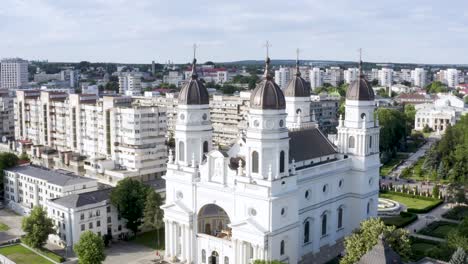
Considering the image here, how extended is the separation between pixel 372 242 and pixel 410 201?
32.4 meters

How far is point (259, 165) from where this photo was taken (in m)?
46.7

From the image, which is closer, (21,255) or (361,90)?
(21,255)

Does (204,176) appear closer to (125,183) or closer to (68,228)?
(125,183)

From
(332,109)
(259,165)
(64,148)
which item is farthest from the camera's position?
(332,109)

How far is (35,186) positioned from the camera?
68.4 m

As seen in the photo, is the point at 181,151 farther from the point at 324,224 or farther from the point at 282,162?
the point at 324,224

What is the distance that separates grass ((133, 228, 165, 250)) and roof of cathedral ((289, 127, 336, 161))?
17652 millimetres

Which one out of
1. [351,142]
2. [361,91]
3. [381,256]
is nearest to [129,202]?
[351,142]

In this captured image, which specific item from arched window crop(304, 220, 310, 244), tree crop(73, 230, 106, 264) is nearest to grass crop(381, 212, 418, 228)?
arched window crop(304, 220, 310, 244)

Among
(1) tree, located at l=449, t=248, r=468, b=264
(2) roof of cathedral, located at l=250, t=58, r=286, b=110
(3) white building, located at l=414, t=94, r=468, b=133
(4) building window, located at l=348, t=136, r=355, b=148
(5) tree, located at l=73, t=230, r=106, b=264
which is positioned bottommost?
(5) tree, located at l=73, t=230, r=106, b=264

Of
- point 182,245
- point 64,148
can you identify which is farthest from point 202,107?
point 64,148

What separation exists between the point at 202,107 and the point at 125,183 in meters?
14.1

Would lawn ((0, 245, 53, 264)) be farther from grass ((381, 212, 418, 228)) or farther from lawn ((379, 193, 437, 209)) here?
lawn ((379, 193, 437, 209))

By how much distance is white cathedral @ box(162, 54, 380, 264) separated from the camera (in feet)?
153
